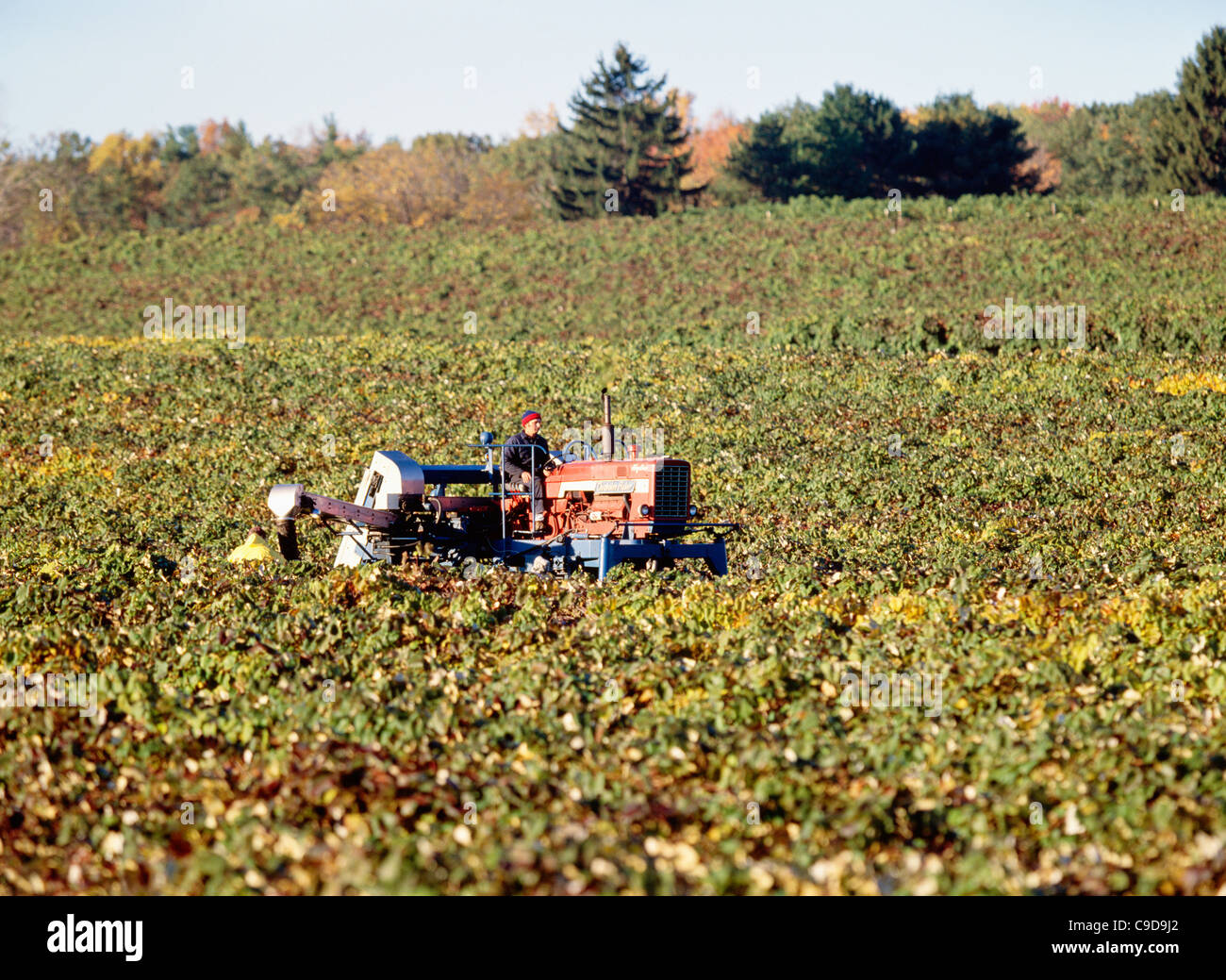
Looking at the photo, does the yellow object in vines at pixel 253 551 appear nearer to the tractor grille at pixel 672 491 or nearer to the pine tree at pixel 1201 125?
the tractor grille at pixel 672 491

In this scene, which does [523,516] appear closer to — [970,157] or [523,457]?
[523,457]

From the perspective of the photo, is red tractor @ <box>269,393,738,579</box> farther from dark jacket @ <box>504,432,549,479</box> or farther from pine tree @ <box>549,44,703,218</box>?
pine tree @ <box>549,44,703,218</box>

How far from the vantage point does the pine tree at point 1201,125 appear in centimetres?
6209

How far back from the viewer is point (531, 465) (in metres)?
14.4

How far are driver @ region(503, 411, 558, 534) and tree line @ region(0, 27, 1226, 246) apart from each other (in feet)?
168

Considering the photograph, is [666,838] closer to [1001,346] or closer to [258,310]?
[1001,346]

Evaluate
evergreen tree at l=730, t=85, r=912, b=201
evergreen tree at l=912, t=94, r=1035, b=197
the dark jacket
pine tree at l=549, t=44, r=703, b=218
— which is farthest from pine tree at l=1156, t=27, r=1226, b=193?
the dark jacket

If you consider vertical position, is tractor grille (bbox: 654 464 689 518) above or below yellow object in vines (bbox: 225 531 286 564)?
above

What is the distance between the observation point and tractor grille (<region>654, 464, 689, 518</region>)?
43.9 ft

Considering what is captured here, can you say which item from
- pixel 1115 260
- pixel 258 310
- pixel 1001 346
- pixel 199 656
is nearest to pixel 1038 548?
pixel 199 656

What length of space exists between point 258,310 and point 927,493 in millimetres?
38352

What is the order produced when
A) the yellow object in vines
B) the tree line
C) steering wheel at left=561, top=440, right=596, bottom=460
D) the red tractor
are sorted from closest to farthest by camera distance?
1. the red tractor
2. steering wheel at left=561, top=440, right=596, bottom=460
3. the yellow object in vines
4. the tree line

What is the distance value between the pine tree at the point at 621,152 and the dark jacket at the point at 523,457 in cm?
5366
